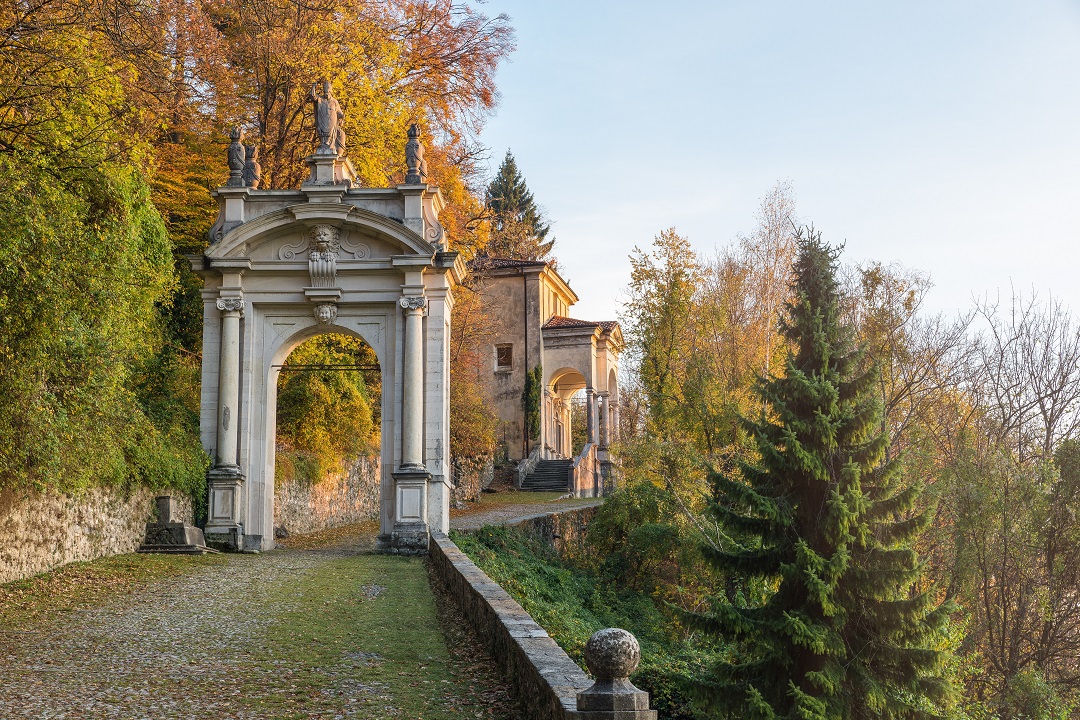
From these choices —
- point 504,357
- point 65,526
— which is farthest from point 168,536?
point 504,357

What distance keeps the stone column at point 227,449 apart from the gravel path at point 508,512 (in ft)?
19.0

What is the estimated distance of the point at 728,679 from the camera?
12375mm

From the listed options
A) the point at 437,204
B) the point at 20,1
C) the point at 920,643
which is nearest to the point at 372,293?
the point at 437,204

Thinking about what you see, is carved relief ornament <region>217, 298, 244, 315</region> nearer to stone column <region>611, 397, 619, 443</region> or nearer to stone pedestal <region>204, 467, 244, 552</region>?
stone pedestal <region>204, 467, 244, 552</region>

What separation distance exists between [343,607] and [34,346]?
4337 mm

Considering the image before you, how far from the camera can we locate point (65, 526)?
1366 cm

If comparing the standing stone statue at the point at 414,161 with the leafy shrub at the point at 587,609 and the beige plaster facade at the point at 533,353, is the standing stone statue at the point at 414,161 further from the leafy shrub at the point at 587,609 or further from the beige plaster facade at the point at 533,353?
the beige plaster facade at the point at 533,353

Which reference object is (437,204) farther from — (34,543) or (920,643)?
(920,643)

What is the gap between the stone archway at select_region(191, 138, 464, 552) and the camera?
1911 centimetres

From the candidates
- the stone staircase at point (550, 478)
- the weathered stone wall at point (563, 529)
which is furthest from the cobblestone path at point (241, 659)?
the stone staircase at point (550, 478)

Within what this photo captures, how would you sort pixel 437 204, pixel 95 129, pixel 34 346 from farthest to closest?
pixel 437 204 < pixel 95 129 < pixel 34 346

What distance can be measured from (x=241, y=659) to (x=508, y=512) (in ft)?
69.6

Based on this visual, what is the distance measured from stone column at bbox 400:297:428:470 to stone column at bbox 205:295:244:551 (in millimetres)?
3175

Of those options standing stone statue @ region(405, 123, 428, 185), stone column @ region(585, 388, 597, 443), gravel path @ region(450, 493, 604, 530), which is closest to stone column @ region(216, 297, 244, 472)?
standing stone statue @ region(405, 123, 428, 185)
